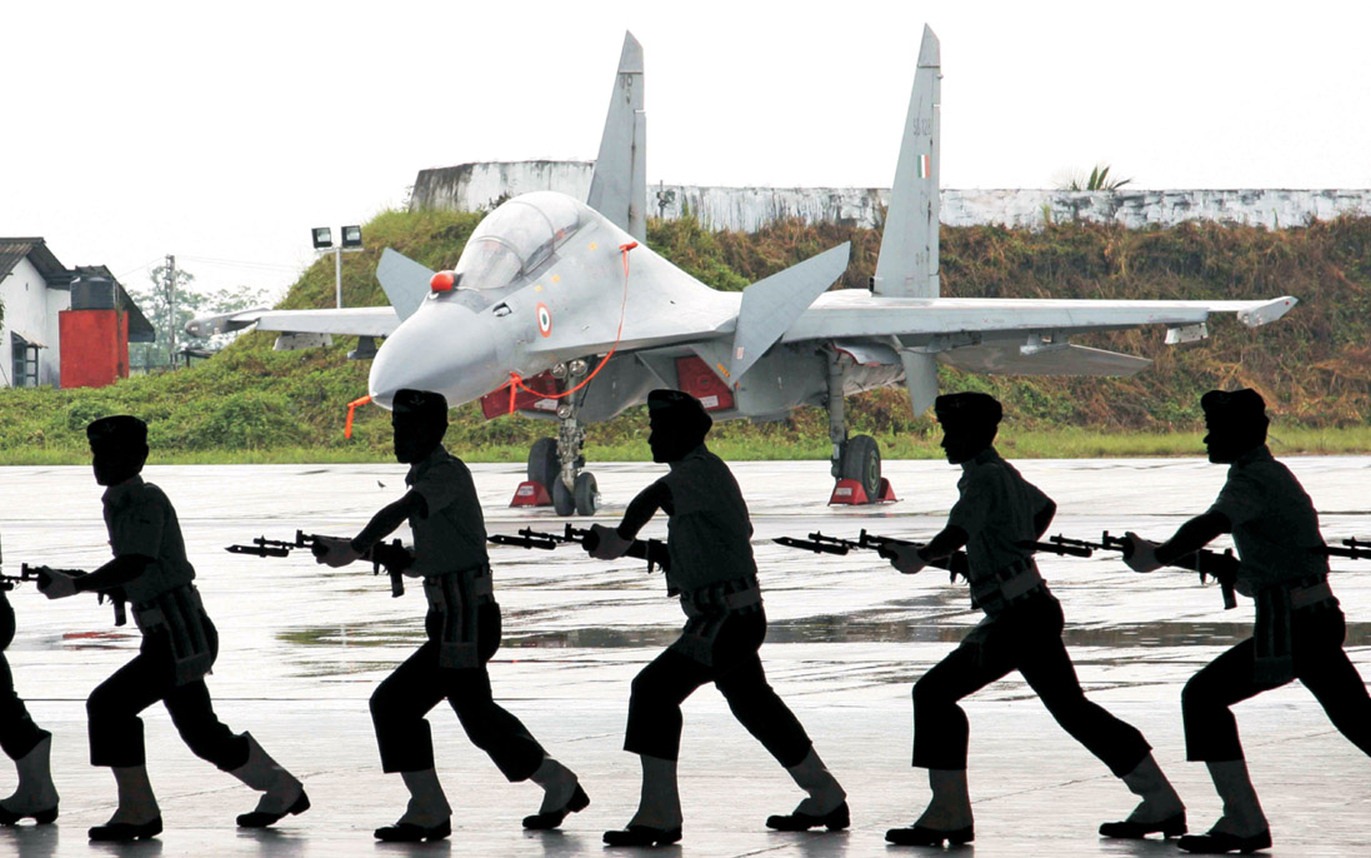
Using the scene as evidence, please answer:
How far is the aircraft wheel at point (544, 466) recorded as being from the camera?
2596cm

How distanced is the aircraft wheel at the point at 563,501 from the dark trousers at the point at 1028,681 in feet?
57.0

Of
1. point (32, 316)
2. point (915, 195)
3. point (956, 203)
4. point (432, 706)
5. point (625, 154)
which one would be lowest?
point (432, 706)

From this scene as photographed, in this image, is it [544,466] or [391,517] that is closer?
[391,517]

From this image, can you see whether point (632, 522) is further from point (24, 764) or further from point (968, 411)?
point (24, 764)

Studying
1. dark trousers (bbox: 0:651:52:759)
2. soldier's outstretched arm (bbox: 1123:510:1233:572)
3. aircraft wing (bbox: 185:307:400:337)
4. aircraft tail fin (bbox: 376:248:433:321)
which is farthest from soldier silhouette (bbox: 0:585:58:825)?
aircraft wing (bbox: 185:307:400:337)

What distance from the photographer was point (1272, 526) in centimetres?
695

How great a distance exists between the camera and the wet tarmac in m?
7.37

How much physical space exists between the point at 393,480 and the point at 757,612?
95.4 feet

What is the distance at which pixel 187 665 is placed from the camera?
7.31m

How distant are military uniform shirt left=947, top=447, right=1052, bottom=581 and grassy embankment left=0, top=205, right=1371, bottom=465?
39.8m

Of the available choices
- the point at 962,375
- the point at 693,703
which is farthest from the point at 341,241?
the point at 693,703

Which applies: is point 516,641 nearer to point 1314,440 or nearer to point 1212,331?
point 1314,440

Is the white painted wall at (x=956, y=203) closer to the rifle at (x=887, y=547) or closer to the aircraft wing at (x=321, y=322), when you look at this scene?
the aircraft wing at (x=321, y=322)

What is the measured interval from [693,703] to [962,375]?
1952 inches
